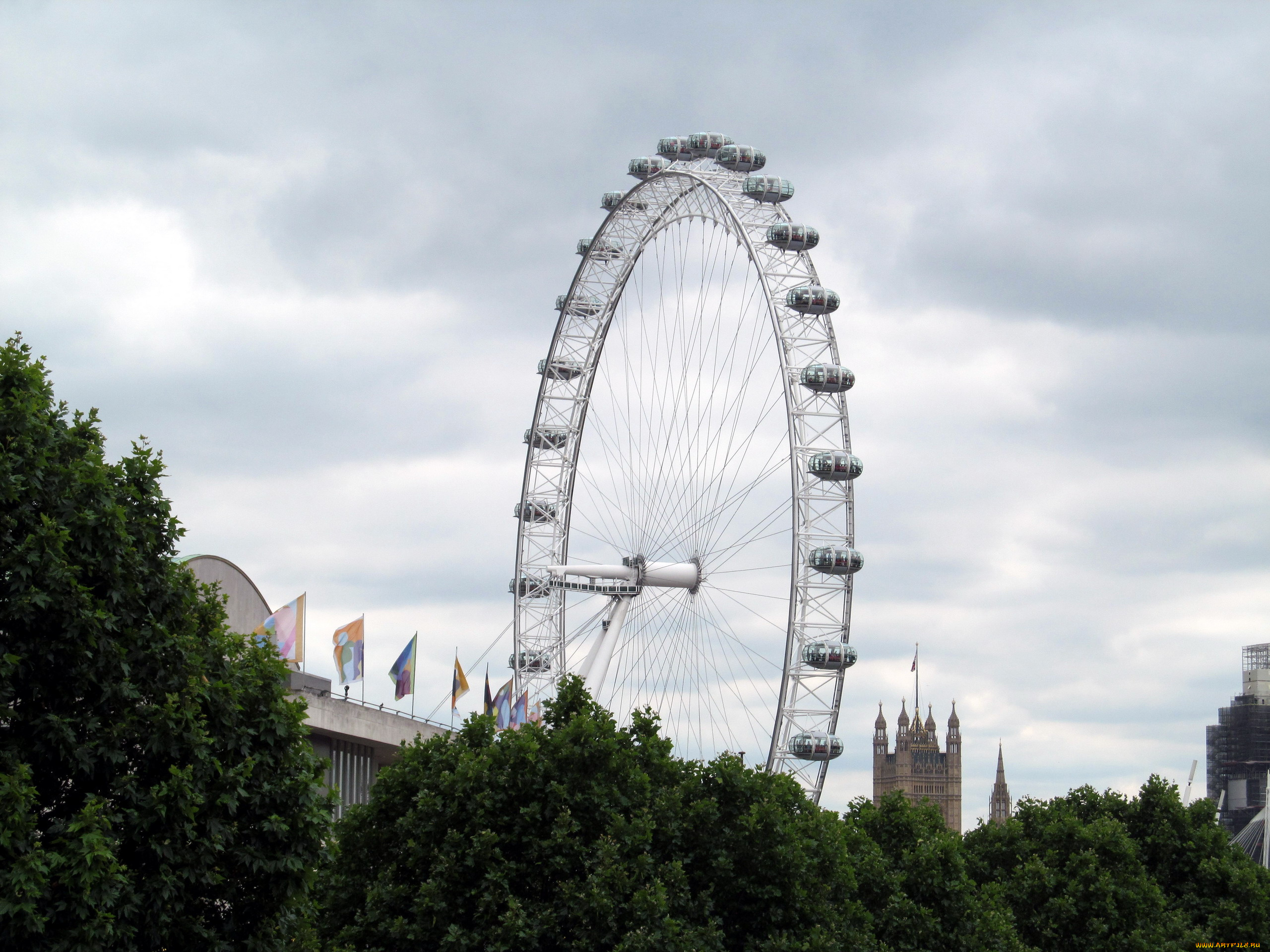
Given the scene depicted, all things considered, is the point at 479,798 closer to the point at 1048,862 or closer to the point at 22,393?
the point at 22,393

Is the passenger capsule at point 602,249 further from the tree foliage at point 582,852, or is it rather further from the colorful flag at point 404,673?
the tree foliage at point 582,852

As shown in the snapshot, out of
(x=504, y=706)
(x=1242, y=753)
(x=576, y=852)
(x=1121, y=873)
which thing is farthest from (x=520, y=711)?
(x=1242, y=753)

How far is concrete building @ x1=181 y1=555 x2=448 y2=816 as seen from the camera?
170ft

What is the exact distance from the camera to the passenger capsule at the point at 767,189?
2603 inches

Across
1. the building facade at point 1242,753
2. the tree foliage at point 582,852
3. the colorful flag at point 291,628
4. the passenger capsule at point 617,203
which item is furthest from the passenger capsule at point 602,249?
the building facade at point 1242,753

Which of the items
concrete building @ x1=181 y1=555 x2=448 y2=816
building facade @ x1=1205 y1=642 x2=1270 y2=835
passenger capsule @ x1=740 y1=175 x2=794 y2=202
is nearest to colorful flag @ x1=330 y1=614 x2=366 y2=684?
concrete building @ x1=181 y1=555 x2=448 y2=816

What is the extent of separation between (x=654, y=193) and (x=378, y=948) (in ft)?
160

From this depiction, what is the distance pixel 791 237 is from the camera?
211ft

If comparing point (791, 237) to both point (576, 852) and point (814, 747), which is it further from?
point (576, 852)

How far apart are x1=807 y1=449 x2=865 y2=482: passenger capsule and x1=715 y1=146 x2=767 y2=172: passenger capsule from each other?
14.2 metres

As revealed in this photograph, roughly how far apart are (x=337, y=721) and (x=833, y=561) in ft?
68.4

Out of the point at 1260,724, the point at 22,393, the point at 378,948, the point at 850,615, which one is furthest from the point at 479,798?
the point at 1260,724

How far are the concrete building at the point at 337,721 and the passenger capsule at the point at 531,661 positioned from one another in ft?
74.6

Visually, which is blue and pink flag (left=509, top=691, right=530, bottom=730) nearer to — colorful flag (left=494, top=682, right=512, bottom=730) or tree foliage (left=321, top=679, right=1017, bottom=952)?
colorful flag (left=494, top=682, right=512, bottom=730)
